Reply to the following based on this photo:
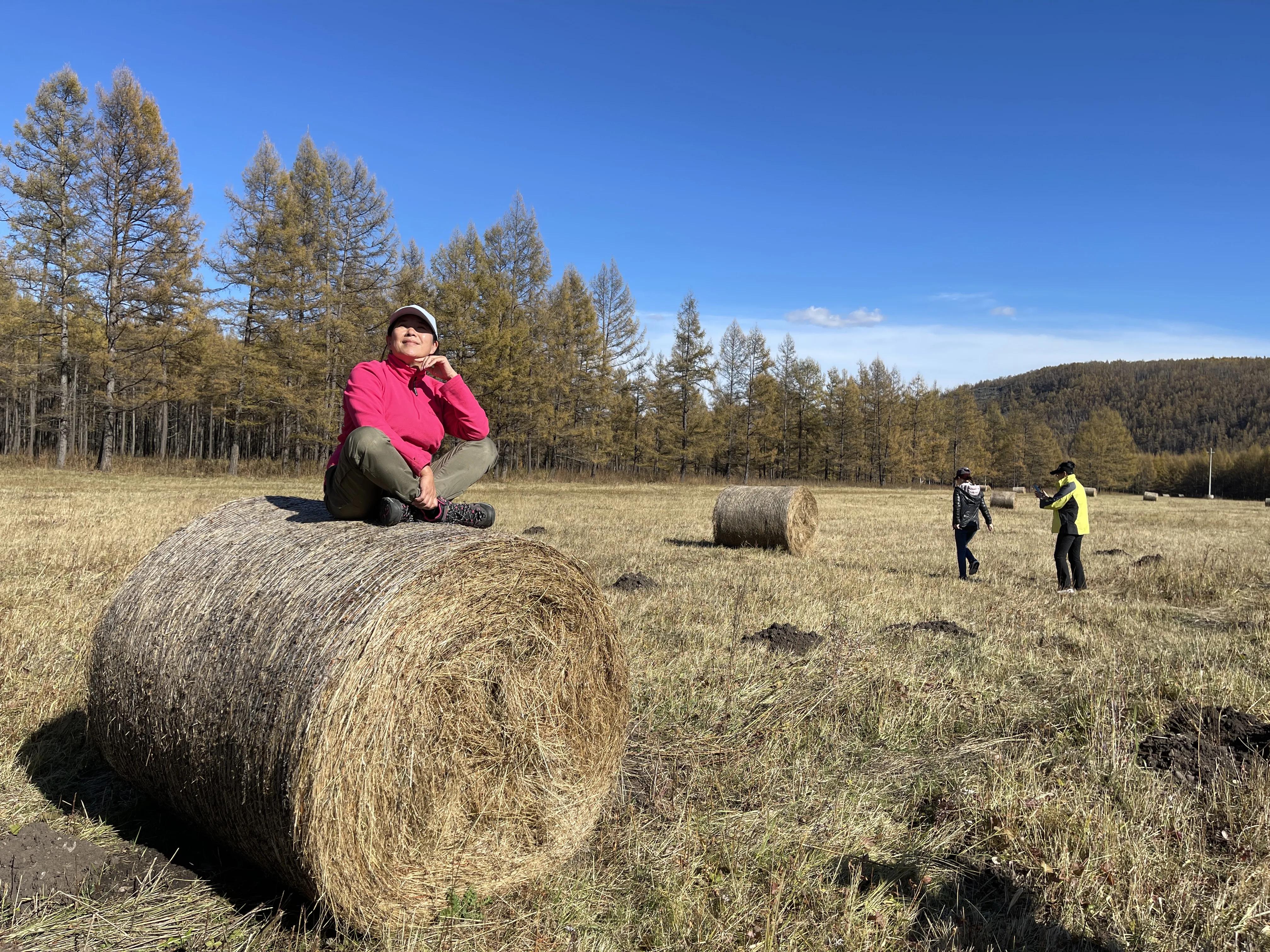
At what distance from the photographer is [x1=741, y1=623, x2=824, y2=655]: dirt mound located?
21.8ft

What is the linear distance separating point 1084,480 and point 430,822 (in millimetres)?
102882

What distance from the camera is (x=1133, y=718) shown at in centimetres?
507

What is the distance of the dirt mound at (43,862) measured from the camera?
118 inches

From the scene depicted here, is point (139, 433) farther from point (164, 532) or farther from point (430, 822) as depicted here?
point (430, 822)

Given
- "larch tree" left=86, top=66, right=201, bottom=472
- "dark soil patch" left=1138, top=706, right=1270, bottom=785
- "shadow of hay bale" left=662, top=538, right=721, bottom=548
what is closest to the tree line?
"larch tree" left=86, top=66, right=201, bottom=472

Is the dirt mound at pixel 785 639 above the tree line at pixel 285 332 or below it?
below

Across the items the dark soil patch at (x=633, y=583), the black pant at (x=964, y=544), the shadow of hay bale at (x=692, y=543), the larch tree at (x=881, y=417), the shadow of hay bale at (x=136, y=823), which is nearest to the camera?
the shadow of hay bale at (x=136, y=823)

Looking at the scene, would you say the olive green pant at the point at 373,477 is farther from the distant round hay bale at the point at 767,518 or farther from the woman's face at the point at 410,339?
the distant round hay bale at the point at 767,518

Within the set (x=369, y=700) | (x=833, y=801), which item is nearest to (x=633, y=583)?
(x=833, y=801)

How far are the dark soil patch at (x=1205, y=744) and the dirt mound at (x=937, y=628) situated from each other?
7.48ft

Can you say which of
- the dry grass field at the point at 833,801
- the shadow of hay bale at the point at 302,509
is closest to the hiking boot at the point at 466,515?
the shadow of hay bale at the point at 302,509

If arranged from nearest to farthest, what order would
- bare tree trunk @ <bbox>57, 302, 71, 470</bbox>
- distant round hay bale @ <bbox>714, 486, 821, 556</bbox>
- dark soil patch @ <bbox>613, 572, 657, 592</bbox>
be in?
1. dark soil patch @ <bbox>613, 572, 657, 592</bbox>
2. distant round hay bale @ <bbox>714, 486, 821, 556</bbox>
3. bare tree trunk @ <bbox>57, 302, 71, 470</bbox>

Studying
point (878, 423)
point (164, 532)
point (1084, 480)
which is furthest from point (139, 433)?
point (1084, 480)

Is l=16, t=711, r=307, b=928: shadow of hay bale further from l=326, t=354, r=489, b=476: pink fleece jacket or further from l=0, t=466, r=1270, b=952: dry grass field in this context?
l=326, t=354, r=489, b=476: pink fleece jacket
